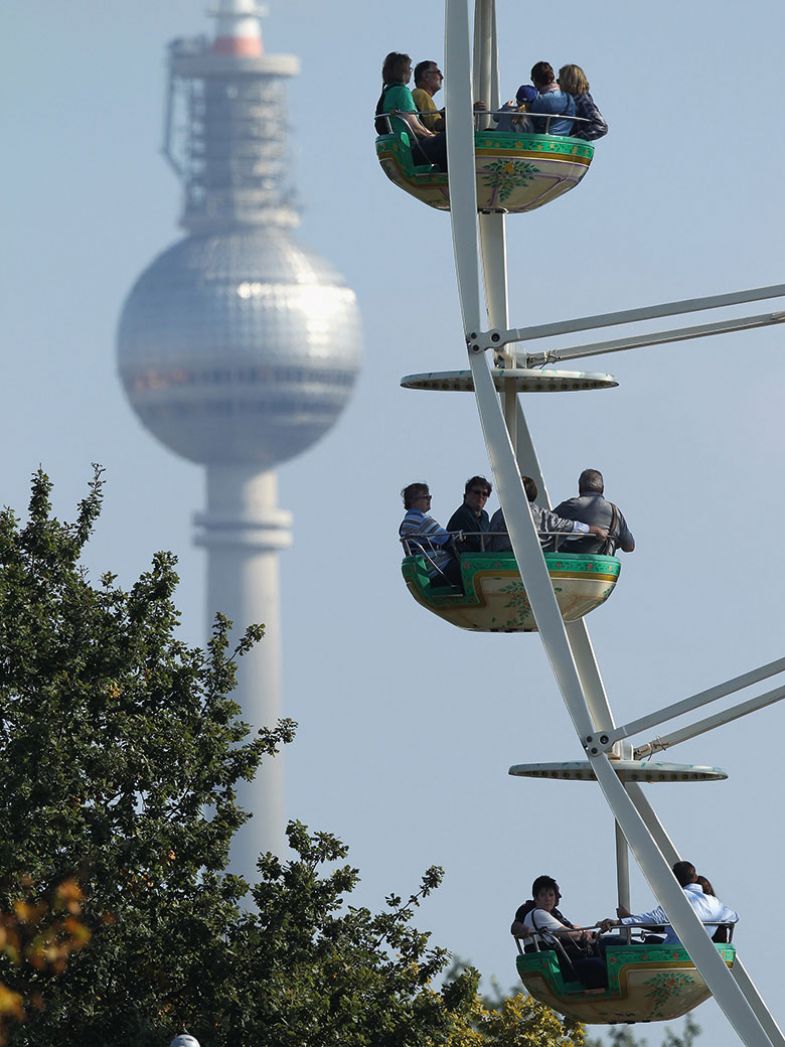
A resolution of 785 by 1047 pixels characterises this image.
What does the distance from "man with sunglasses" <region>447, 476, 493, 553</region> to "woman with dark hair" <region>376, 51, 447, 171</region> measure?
3185mm

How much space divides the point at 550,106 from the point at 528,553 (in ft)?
14.5

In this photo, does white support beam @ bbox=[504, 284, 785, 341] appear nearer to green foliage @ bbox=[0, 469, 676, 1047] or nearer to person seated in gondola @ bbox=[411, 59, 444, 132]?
person seated in gondola @ bbox=[411, 59, 444, 132]

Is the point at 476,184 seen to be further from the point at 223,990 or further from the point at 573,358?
the point at 223,990

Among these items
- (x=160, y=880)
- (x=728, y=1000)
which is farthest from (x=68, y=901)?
(x=728, y=1000)

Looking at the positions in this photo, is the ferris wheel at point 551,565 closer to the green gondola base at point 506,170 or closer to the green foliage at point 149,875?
the green gondola base at point 506,170

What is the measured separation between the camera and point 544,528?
83.1 feet

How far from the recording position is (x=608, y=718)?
86.6ft

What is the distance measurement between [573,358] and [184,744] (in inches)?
504

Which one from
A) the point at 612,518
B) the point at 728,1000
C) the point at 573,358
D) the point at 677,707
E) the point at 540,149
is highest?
the point at 540,149

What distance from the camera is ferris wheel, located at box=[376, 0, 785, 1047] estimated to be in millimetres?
24188

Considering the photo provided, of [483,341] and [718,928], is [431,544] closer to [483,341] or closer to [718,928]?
[483,341]

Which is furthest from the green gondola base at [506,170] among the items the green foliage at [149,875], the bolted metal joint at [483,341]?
the green foliage at [149,875]

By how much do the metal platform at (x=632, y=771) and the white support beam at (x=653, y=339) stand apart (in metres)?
3.54

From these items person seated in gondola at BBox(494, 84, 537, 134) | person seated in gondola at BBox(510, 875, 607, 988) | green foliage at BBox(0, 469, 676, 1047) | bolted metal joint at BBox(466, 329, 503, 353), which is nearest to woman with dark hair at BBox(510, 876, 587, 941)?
person seated in gondola at BBox(510, 875, 607, 988)
